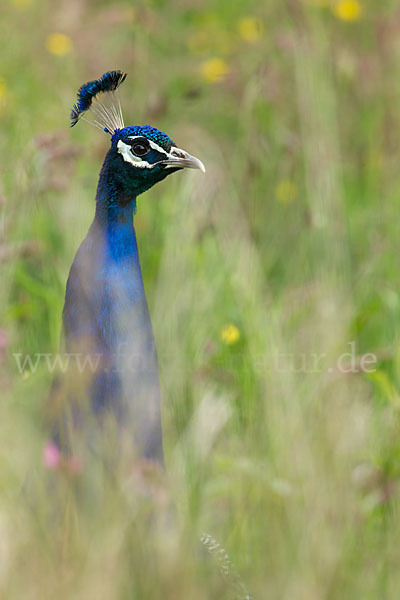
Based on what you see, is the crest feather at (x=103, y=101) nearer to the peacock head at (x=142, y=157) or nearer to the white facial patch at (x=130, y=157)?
the peacock head at (x=142, y=157)

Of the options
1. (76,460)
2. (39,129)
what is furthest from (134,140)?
(39,129)

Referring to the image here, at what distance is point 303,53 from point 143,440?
6.87 ft

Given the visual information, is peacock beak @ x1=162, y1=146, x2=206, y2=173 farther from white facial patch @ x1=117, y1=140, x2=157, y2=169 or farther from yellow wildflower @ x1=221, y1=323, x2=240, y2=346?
yellow wildflower @ x1=221, y1=323, x2=240, y2=346

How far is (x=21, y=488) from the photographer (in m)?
2.07

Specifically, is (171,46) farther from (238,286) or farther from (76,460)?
(76,460)

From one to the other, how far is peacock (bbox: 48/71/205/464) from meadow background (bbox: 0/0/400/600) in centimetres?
11

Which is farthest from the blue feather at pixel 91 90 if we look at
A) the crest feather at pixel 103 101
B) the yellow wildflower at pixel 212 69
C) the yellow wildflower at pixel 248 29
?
the yellow wildflower at pixel 248 29

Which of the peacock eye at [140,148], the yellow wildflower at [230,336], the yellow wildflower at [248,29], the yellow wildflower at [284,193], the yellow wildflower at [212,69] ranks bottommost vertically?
the yellow wildflower at [230,336]

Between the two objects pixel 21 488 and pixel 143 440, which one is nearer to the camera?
pixel 21 488

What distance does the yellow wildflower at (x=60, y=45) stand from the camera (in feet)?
15.2

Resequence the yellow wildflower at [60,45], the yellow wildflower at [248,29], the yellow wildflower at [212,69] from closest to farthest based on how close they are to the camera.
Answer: the yellow wildflower at [60,45], the yellow wildflower at [212,69], the yellow wildflower at [248,29]

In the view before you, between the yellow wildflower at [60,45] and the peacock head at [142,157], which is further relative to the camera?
the yellow wildflower at [60,45]

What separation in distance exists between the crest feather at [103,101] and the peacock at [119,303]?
134mm

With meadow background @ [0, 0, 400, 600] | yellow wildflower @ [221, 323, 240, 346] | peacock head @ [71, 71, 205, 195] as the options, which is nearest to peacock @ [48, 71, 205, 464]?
peacock head @ [71, 71, 205, 195]
